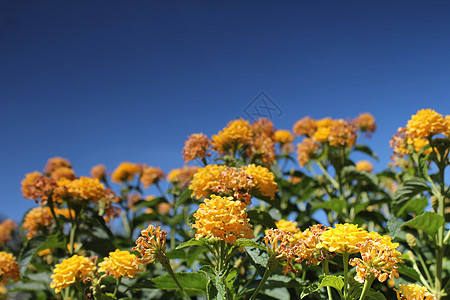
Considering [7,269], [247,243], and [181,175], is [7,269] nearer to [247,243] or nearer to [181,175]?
[181,175]

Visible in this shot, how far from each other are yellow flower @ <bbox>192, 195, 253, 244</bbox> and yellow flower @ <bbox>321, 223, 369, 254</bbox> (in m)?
0.33

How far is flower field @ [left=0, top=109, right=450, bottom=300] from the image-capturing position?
1.42 metres

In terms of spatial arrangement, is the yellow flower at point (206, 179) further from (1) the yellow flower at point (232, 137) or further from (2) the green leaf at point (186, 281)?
(1) the yellow flower at point (232, 137)

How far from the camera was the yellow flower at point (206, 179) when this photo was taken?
1.86 meters

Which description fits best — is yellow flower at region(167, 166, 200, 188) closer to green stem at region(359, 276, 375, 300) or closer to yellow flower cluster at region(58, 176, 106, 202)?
yellow flower cluster at region(58, 176, 106, 202)

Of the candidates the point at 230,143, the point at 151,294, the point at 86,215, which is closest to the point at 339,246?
the point at 230,143

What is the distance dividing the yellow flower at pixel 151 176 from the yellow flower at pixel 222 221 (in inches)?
125

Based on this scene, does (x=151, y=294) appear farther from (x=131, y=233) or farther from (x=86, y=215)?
(x=131, y=233)

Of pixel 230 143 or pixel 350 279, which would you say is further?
pixel 230 143

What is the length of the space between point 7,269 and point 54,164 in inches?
69.1

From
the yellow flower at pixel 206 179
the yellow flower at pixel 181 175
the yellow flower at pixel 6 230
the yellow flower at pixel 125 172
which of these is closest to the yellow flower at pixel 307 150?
the yellow flower at pixel 181 175

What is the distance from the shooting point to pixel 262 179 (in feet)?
6.37

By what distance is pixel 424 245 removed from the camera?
2.63 m

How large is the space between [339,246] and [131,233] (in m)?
2.94
